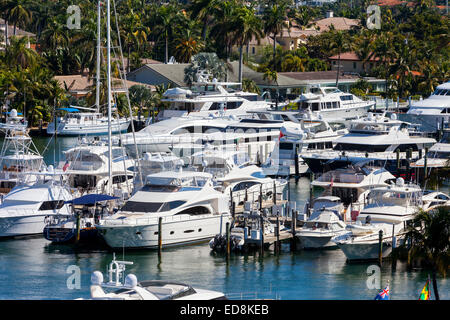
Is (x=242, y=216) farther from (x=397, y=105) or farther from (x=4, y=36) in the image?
(x=4, y=36)

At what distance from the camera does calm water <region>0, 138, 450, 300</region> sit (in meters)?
34.0

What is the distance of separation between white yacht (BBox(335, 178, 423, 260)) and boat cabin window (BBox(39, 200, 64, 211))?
12842mm

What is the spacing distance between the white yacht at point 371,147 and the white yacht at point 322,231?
1673 centimetres

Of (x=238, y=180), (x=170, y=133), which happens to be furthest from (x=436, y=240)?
(x=170, y=133)

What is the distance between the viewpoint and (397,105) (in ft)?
275

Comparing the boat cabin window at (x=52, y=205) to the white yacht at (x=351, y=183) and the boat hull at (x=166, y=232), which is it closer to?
the boat hull at (x=166, y=232)

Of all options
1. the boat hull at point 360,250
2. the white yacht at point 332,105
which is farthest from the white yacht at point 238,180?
the white yacht at point 332,105

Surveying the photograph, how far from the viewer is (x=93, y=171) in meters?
48.4

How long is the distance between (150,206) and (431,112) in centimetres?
4033

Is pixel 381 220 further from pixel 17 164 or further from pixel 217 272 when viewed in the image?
pixel 17 164

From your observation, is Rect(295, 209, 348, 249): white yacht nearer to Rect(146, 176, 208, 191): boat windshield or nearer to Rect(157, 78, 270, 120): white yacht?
Rect(146, 176, 208, 191): boat windshield

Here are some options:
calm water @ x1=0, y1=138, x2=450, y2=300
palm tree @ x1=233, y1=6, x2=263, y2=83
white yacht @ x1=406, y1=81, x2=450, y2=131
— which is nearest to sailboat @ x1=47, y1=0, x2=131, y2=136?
palm tree @ x1=233, y1=6, x2=263, y2=83

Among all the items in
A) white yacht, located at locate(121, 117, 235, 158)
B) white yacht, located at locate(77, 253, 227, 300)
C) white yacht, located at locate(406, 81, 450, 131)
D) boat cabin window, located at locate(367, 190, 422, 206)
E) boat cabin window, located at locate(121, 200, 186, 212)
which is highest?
white yacht, located at locate(406, 81, 450, 131)
